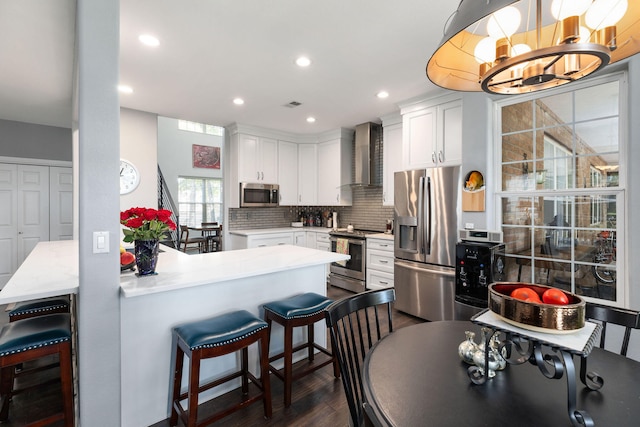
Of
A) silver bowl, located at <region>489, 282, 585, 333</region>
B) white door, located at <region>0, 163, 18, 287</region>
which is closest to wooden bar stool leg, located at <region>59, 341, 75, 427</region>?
silver bowl, located at <region>489, 282, 585, 333</region>

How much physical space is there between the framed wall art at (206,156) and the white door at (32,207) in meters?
4.83

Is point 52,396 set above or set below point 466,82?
below

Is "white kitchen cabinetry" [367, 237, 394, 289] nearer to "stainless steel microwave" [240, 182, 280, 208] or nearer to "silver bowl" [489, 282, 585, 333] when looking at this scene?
"stainless steel microwave" [240, 182, 280, 208]

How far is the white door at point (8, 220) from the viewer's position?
4885mm

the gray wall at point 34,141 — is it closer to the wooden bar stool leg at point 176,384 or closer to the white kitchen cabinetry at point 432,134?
the wooden bar stool leg at point 176,384

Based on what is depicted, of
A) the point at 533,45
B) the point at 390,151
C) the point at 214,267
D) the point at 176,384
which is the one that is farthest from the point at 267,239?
the point at 533,45

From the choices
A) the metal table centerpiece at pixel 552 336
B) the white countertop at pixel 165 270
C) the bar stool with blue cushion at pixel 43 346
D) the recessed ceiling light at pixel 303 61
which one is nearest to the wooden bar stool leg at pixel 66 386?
the bar stool with blue cushion at pixel 43 346

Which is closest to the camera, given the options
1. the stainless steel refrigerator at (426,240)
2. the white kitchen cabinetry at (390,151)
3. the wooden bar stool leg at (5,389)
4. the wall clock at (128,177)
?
the wooden bar stool leg at (5,389)

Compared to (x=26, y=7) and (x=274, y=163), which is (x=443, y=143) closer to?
(x=274, y=163)

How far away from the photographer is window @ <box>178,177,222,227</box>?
9.49m

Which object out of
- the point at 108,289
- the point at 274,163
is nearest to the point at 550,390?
the point at 108,289

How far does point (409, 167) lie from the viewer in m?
3.87

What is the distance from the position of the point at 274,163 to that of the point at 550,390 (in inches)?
191

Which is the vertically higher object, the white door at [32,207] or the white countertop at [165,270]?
the white door at [32,207]
